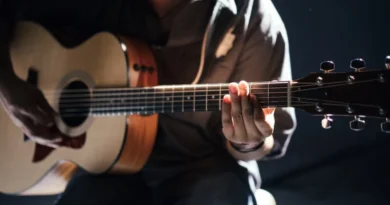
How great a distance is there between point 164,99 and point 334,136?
55cm

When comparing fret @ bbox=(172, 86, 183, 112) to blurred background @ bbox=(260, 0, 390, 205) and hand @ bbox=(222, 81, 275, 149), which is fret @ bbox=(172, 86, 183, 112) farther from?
blurred background @ bbox=(260, 0, 390, 205)

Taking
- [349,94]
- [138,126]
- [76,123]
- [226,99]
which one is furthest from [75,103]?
[349,94]

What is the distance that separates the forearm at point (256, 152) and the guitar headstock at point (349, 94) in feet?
0.58

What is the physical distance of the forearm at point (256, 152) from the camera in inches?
39.6

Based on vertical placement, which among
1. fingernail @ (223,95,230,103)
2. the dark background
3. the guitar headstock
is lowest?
the dark background

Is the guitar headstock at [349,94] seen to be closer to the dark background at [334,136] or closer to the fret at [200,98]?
the fret at [200,98]

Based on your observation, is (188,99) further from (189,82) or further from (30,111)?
(30,111)

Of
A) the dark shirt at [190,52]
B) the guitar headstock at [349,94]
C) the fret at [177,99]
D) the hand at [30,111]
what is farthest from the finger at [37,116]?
the guitar headstock at [349,94]

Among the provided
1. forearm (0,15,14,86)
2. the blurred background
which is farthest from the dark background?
forearm (0,15,14,86)

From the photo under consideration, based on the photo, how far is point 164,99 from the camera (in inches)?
39.1

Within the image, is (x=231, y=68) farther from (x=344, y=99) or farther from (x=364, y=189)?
(x=364, y=189)

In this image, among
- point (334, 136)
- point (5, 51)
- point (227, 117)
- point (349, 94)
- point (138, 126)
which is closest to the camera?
point (349, 94)

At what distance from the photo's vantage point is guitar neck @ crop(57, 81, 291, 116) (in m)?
0.87

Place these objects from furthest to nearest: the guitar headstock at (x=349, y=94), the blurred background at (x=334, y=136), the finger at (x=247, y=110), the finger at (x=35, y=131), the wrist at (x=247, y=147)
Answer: the blurred background at (x=334, y=136) → the finger at (x=35, y=131) → the wrist at (x=247, y=147) → the finger at (x=247, y=110) → the guitar headstock at (x=349, y=94)
